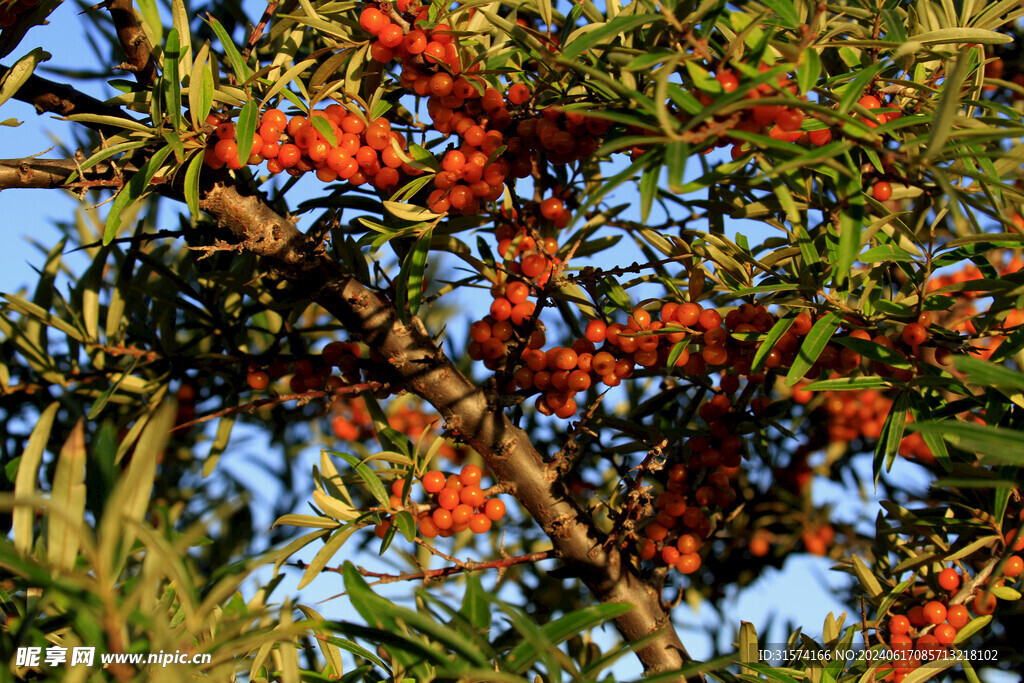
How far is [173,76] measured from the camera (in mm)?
917

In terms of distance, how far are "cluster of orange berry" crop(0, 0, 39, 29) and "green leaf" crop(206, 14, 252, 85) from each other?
24cm

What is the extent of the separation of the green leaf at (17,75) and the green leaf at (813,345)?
3.60 ft

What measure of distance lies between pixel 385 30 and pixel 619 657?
84 centimetres

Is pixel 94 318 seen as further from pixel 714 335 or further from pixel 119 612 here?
pixel 714 335

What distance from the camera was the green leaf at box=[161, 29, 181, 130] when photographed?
914 mm

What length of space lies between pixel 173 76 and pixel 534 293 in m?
0.59

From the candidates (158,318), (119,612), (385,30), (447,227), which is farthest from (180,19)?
(119,612)

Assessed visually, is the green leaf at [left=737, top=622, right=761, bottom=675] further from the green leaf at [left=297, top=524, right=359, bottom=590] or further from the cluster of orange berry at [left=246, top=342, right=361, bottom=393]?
the cluster of orange berry at [left=246, top=342, right=361, bottom=393]

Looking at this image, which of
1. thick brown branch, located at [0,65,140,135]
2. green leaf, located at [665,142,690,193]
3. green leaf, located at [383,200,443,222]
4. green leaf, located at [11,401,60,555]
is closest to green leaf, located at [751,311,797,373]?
green leaf, located at [665,142,690,193]

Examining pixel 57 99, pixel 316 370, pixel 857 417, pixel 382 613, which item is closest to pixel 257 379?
pixel 316 370

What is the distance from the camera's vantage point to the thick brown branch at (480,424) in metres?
1.11

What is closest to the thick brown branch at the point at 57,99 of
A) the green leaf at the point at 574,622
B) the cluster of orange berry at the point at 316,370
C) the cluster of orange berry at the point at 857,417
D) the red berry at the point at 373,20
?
the red berry at the point at 373,20

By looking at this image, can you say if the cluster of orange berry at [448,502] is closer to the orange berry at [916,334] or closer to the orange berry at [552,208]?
the orange berry at [552,208]

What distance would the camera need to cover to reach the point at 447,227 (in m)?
1.12
